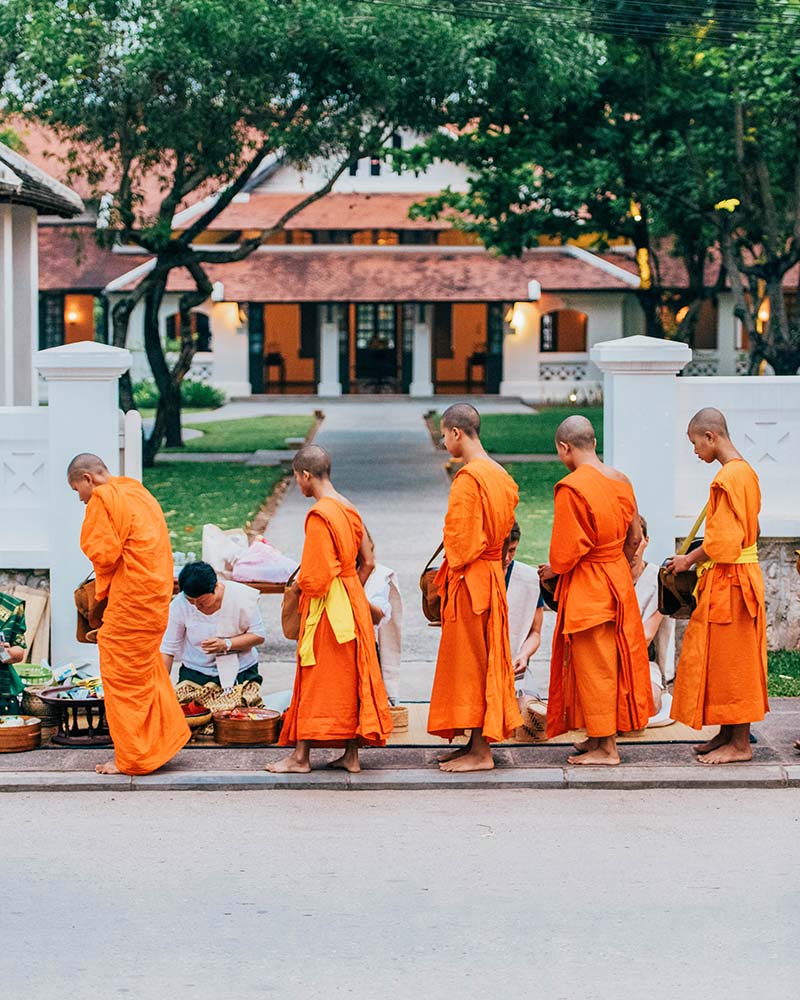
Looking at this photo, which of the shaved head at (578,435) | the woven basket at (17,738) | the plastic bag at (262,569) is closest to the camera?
the shaved head at (578,435)

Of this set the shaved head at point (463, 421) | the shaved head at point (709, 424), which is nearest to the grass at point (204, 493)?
the shaved head at point (463, 421)

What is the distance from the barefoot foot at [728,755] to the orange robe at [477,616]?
105 cm

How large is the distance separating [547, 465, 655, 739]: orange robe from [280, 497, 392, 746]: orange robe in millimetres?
1010

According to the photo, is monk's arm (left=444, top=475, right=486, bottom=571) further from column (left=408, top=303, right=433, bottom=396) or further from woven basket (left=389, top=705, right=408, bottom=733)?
column (left=408, top=303, right=433, bottom=396)

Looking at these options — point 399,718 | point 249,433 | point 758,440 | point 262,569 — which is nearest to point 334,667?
point 399,718

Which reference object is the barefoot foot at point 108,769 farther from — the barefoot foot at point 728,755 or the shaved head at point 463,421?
the barefoot foot at point 728,755

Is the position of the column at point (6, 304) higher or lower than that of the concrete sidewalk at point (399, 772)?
higher

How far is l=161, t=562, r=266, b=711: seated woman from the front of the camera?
29.1 feet

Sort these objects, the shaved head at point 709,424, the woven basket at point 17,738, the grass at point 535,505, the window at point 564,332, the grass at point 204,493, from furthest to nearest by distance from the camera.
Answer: the window at point 564,332, the grass at point 204,493, the grass at point 535,505, the woven basket at point 17,738, the shaved head at point 709,424

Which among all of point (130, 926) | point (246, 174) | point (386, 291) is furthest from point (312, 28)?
point (386, 291)

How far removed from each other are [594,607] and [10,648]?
10.6 ft

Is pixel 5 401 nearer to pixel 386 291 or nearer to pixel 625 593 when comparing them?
pixel 625 593

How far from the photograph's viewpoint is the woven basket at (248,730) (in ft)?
28.3

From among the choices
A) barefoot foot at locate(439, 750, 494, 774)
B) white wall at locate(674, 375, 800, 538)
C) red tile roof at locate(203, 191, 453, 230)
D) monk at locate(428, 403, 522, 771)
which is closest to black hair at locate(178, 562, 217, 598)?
monk at locate(428, 403, 522, 771)
